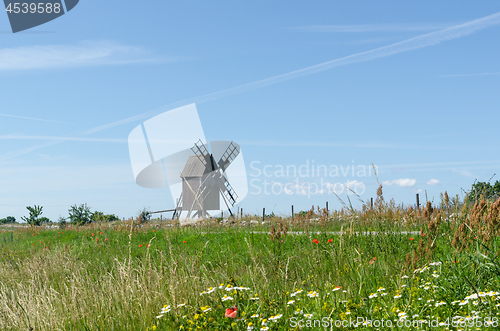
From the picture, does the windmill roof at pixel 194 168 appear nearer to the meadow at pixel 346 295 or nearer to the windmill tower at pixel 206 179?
the windmill tower at pixel 206 179

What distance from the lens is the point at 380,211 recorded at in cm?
538

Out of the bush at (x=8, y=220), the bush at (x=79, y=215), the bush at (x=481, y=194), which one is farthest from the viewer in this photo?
the bush at (x=8, y=220)

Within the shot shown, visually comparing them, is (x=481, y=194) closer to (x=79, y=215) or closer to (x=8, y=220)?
(x=79, y=215)

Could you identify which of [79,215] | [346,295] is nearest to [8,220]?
[79,215]

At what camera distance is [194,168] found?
89.0 ft

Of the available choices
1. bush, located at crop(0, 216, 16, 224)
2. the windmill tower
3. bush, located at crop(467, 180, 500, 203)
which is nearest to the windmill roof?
the windmill tower

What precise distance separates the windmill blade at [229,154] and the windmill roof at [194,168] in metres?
1.61

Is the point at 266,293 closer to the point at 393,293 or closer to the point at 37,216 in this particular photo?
the point at 393,293

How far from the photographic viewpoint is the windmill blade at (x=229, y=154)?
2774 centimetres

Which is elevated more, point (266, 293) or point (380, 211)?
point (380, 211)

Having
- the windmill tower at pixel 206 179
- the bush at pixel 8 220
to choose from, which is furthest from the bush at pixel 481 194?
the bush at pixel 8 220

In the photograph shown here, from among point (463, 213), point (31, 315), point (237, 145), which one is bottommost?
point (31, 315)

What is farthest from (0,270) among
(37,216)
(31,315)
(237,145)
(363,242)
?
(237,145)

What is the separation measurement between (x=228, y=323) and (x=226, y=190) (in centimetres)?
2332
